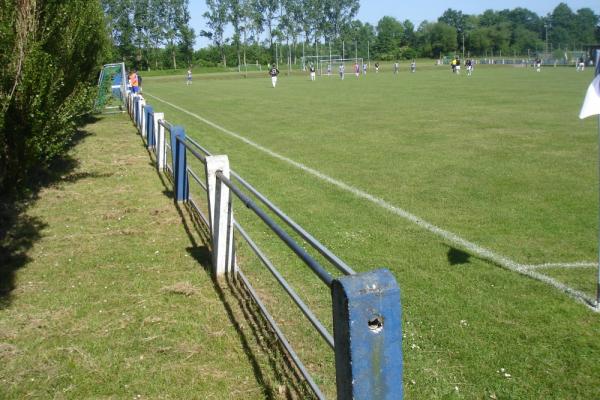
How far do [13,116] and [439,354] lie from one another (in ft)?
21.1

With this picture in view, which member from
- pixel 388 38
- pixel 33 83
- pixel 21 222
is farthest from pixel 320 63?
pixel 33 83

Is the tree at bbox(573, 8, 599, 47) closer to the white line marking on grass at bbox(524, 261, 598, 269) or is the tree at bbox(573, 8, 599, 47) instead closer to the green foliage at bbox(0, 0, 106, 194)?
the green foliage at bbox(0, 0, 106, 194)

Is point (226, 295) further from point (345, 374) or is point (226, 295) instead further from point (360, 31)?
point (360, 31)

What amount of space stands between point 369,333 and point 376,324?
0.15 ft

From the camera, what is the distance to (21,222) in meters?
8.51

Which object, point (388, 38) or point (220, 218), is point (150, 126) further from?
point (388, 38)

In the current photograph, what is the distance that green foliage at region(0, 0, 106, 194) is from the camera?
692 centimetres

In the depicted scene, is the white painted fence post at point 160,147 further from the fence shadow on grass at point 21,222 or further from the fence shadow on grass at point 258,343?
the fence shadow on grass at point 258,343

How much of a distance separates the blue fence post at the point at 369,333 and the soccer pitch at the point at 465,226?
1.57 meters

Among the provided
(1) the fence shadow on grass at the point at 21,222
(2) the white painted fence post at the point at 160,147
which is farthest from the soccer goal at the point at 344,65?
(1) the fence shadow on grass at the point at 21,222

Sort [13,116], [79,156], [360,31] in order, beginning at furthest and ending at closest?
[360,31] < [79,156] < [13,116]

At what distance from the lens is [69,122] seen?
11164 millimetres

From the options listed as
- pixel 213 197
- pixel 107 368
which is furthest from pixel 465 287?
pixel 107 368

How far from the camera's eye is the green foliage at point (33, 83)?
22.7 feet
